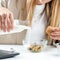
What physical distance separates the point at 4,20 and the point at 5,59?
22 cm

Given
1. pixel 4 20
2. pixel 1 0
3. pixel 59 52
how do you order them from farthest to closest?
pixel 1 0, pixel 59 52, pixel 4 20

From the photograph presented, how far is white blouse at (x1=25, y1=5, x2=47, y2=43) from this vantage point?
132 cm

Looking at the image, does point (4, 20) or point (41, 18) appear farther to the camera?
point (41, 18)

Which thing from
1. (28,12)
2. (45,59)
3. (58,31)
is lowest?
(45,59)

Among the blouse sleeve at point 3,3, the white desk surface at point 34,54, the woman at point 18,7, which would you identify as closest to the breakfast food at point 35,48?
the white desk surface at point 34,54

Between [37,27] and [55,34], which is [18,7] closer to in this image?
[37,27]

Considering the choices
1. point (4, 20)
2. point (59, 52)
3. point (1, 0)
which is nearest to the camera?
point (4, 20)

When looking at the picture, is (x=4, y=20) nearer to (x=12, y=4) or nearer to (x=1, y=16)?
(x=1, y=16)

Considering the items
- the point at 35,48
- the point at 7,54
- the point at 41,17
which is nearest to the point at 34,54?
the point at 35,48

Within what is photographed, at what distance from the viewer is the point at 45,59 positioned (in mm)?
1069

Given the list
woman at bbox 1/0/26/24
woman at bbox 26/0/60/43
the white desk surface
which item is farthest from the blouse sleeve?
the white desk surface

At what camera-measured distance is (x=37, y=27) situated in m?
1.33

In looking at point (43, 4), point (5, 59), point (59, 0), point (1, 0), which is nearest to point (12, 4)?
point (1, 0)

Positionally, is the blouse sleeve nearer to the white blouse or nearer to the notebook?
the white blouse
